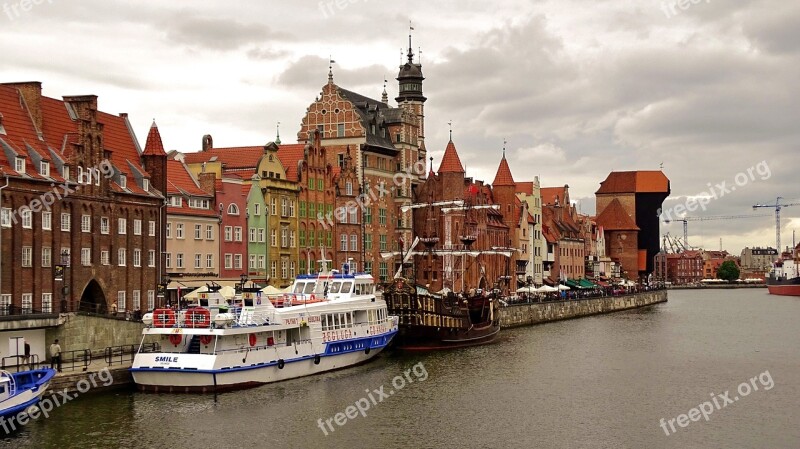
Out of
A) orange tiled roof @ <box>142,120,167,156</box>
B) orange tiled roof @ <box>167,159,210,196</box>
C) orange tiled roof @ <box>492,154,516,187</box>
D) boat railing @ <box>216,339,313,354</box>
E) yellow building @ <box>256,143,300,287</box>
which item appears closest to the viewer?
boat railing @ <box>216,339,313,354</box>

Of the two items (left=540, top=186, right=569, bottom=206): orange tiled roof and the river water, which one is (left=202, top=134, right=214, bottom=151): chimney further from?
(left=540, top=186, right=569, bottom=206): orange tiled roof

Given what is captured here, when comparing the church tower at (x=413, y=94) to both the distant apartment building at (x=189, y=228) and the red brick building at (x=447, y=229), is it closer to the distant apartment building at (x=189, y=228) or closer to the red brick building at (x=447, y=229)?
the red brick building at (x=447, y=229)

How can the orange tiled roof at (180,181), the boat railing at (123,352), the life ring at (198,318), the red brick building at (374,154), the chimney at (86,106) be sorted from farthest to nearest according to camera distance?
the red brick building at (374,154) < the orange tiled roof at (180,181) < the chimney at (86,106) < the boat railing at (123,352) < the life ring at (198,318)

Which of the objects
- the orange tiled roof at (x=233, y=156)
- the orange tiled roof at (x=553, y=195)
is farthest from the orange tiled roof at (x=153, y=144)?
the orange tiled roof at (x=553, y=195)

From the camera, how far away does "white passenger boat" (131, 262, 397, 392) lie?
54.6 metres

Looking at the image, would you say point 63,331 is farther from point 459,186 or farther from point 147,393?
point 459,186

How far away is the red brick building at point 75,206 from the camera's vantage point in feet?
197

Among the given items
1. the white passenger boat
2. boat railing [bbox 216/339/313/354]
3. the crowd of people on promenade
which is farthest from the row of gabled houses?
boat railing [bbox 216/339/313/354]

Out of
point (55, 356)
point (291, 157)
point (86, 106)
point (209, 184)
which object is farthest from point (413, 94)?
point (55, 356)

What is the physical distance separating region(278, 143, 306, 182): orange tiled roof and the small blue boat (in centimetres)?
4988

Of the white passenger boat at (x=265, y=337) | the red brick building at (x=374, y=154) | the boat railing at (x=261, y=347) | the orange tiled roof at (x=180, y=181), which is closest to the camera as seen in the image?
the white passenger boat at (x=265, y=337)

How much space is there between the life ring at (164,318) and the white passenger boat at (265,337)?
0.06 metres

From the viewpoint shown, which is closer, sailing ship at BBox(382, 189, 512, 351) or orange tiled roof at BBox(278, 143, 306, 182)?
sailing ship at BBox(382, 189, 512, 351)

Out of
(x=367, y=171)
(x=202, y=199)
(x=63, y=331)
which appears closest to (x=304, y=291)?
(x=202, y=199)
